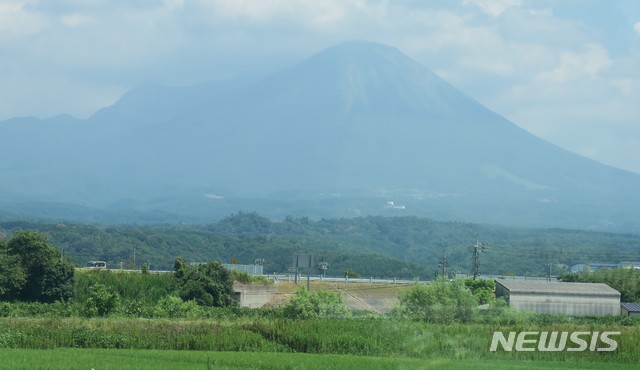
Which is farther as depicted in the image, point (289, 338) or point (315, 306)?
point (315, 306)

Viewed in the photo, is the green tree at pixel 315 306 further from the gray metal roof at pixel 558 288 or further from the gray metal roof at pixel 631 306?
the gray metal roof at pixel 631 306

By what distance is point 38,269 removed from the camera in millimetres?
42750

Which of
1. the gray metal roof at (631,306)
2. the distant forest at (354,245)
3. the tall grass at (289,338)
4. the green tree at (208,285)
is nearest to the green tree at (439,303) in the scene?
the tall grass at (289,338)

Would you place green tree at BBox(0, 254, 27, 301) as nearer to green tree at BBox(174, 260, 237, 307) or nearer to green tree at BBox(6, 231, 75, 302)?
green tree at BBox(6, 231, 75, 302)

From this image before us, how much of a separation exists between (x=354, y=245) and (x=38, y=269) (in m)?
79.0

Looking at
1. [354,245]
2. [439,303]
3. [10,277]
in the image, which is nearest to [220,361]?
[439,303]

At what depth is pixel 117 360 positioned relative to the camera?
69.8 feet

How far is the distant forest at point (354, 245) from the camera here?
284ft

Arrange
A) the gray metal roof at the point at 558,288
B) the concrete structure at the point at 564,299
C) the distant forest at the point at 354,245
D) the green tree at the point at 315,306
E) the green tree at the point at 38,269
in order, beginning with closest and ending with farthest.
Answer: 1. the green tree at the point at 315,306
2. the green tree at the point at 38,269
3. the concrete structure at the point at 564,299
4. the gray metal roof at the point at 558,288
5. the distant forest at the point at 354,245

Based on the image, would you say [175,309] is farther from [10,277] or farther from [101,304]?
[10,277]

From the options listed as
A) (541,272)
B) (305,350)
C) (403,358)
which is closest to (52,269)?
(305,350)

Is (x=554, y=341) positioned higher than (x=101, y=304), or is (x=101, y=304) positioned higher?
(x=554, y=341)

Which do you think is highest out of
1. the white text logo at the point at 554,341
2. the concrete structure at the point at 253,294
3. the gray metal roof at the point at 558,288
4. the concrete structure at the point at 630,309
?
the gray metal roof at the point at 558,288

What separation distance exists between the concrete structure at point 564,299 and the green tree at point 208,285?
1207 centimetres
